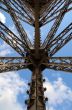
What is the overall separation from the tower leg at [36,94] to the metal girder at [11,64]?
1136 mm

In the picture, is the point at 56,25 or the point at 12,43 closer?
the point at 12,43

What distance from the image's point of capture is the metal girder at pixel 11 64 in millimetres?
19625

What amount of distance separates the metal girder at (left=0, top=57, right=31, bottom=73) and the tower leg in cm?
114

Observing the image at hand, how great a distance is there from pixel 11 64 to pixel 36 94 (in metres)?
3.01

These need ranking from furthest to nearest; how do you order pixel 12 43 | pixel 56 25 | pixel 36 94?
pixel 56 25
pixel 12 43
pixel 36 94

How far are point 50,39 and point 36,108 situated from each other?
19.5 feet

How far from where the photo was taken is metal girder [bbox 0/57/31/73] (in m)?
19.6

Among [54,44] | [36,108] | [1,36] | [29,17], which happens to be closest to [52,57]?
[54,44]

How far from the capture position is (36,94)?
17.5 m

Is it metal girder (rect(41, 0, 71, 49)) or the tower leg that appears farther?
metal girder (rect(41, 0, 71, 49))

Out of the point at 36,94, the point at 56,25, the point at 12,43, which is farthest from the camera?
the point at 56,25

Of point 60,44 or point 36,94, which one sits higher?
point 60,44

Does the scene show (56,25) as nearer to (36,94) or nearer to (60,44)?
(60,44)

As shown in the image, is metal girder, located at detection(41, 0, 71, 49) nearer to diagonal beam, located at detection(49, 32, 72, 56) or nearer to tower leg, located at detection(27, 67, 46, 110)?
diagonal beam, located at detection(49, 32, 72, 56)
